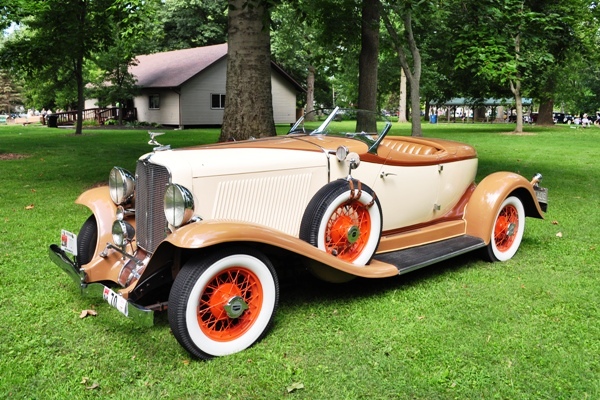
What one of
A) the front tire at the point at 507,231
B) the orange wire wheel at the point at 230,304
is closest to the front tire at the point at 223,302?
the orange wire wheel at the point at 230,304

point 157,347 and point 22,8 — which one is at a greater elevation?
point 22,8

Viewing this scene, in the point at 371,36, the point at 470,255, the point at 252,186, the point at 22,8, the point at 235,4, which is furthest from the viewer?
the point at 371,36

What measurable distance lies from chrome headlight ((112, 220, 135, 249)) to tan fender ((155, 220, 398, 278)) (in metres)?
0.73

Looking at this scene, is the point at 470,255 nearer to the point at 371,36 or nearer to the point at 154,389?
the point at 154,389

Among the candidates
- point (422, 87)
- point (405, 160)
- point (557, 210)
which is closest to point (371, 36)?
point (557, 210)

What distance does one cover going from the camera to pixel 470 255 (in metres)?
5.60

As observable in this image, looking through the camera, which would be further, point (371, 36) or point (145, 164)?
point (371, 36)

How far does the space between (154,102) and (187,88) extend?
3428 mm

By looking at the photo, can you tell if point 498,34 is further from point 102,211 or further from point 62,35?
point 62,35

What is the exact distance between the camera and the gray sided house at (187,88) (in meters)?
32.0

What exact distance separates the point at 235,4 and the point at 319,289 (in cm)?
557

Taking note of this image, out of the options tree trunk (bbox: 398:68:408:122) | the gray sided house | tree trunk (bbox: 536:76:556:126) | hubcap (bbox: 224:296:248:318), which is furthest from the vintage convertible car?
tree trunk (bbox: 398:68:408:122)

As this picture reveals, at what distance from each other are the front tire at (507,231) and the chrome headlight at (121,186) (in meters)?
3.47

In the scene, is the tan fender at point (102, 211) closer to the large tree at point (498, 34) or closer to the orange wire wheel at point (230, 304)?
the orange wire wheel at point (230, 304)
